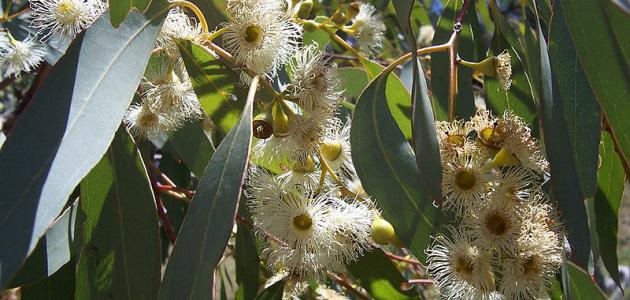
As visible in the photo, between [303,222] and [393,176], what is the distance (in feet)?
0.60

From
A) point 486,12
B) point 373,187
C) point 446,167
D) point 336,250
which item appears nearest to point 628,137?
point 446,167

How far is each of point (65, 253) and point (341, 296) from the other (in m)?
0.80

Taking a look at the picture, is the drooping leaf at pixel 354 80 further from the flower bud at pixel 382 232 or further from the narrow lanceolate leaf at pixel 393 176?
the flower bud at pixel 382 232

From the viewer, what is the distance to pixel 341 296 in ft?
6.30

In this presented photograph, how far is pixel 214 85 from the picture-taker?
1354mm

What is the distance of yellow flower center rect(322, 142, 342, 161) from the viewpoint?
1339mm

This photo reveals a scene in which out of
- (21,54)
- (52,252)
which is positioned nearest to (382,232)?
(52,252)

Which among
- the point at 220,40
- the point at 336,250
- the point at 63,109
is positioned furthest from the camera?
the point at 220,40

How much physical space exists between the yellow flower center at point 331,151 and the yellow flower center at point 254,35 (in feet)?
0.76

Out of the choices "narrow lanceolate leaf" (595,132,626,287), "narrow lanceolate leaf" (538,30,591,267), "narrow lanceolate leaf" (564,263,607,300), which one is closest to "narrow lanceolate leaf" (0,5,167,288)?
"narrow lanceolate leaf" (538,30,591,267)

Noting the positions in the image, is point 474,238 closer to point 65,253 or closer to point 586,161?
point 586,161

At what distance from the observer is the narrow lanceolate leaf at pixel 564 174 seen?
1141 millimetres

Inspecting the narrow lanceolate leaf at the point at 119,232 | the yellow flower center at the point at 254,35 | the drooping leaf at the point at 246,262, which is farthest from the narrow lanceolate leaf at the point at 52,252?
the yellow flower center at the point at 254,35

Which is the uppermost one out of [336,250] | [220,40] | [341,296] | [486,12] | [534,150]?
[220,40]
